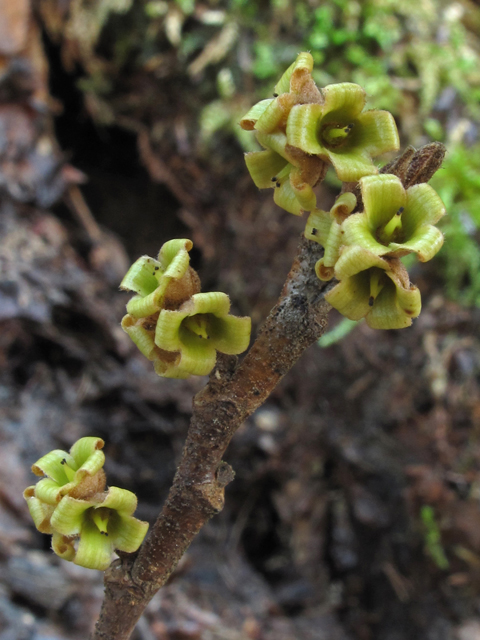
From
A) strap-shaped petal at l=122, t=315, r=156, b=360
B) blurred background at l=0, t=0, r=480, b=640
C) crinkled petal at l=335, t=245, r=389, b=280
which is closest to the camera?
crinkled petal at l=335, t=245, r=389, b=280

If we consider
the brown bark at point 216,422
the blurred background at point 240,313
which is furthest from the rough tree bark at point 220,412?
the blurred background at point 240,313

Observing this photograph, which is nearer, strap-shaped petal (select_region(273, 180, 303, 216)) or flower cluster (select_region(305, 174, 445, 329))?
flower cluster (select_region(305, 174, 445, 329))

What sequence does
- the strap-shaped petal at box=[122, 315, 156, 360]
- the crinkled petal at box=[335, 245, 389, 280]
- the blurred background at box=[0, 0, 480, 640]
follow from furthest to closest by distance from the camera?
the blurred background at box=[0, 0, 480, 640]
the strap-shaped petal at box=[122, 315, 156, 360]
the crinkled petal at box=[335, 245, 389, 280]

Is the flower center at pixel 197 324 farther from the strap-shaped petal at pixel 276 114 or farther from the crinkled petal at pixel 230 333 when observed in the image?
the strap-shaped petal at pixel 276 114

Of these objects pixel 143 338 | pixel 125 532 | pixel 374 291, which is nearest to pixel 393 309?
pixel 374 291

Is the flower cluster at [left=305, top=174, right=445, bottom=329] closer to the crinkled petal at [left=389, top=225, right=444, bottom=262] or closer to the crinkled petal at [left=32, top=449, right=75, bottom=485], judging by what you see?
the crinkled petal at [left=389, top=225, right=444, bottom=262]

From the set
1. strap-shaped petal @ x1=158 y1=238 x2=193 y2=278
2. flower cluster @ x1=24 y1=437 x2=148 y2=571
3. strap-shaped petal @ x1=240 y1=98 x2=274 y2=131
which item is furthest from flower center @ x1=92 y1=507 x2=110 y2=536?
strap-shaped petal @ x1=240 y1=98 x2=274 y2=131
